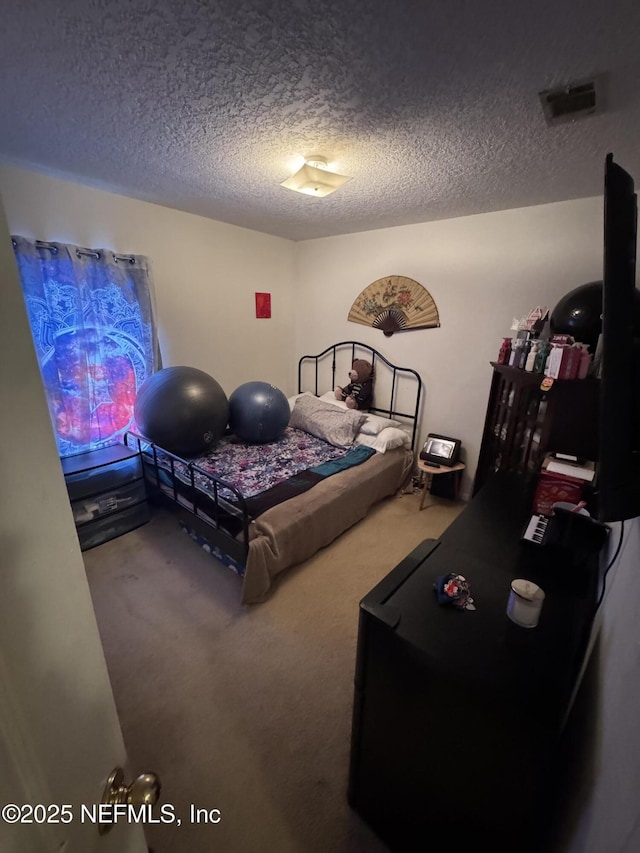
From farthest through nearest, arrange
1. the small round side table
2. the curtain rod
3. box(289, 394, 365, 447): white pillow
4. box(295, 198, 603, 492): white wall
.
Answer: box(289, 394, 365, 447): white pillow < the small round side table < box(295, 198, 603, 492): white wall < the curtain rod

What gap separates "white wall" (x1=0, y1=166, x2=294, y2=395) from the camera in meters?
2.21

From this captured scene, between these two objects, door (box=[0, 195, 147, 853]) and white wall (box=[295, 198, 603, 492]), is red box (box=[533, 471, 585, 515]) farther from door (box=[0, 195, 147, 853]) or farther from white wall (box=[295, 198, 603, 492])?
door (box=[0, 195, 147, 853])

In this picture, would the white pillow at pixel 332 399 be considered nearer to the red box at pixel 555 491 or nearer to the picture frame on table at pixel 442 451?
the picture frame on table at pixel 442 451

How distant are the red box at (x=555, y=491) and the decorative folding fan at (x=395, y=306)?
186 cm

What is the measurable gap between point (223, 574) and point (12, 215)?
2582 millimetres

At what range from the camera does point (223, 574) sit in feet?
7.18

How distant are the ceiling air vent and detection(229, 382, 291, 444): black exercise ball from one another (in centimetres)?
228

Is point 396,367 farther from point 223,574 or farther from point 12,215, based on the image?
point 12,215

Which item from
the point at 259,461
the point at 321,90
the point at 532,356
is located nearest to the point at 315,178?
the point at 321,90

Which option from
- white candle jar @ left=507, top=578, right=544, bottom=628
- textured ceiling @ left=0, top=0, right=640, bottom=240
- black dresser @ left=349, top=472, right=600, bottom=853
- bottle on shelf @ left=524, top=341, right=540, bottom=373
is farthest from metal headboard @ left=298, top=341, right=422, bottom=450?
white candle jar @ left=507, top=578, right=544, bottom=628

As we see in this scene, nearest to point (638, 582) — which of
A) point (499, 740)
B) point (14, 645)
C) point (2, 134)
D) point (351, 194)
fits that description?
point (499, 740)

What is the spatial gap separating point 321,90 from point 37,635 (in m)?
1.75

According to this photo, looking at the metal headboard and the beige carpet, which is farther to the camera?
the metal headboard

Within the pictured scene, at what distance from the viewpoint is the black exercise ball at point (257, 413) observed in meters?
2.86
